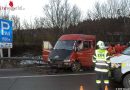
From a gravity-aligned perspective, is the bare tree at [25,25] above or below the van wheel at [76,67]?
above

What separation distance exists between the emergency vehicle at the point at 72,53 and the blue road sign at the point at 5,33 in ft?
10.9

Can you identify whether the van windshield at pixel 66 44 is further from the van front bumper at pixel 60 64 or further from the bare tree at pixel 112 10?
the bare tree at pixel 112 10

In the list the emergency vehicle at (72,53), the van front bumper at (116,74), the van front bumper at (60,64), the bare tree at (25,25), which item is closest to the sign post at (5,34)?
the emergency vehicle at (72,53)

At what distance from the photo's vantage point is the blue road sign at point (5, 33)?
71.3 ft

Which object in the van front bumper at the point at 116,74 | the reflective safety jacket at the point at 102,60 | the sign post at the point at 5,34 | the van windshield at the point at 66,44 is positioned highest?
the sign post at the point at 5,34

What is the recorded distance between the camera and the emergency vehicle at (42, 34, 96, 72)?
18.3 metres

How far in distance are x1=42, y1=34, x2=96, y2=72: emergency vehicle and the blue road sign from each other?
3.32 metres

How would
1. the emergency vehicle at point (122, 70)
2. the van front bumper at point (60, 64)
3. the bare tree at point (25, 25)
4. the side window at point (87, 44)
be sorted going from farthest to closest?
the bare tree at point (25, 25)
the side window at point (87, 44)
the van front bumper at point (60, 64)
the emergency vehicle at point (122, 70)

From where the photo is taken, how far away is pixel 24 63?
70.5 ft

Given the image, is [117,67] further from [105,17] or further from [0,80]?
[105,17]

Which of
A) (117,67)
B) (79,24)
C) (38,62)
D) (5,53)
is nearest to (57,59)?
(38,62)

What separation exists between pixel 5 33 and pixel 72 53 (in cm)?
588

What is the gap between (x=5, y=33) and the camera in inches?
869

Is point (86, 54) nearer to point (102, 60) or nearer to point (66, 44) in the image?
point (66, 44)
